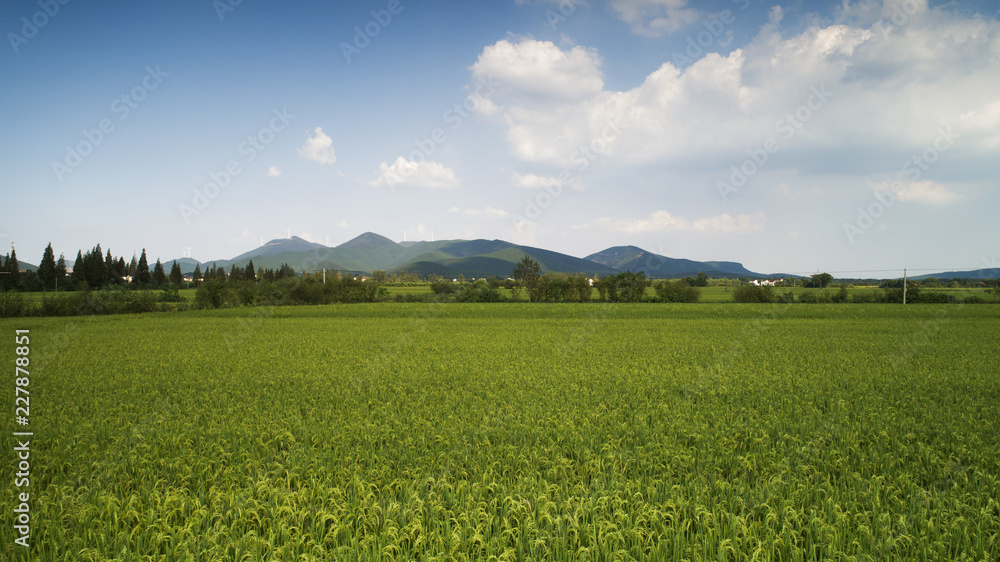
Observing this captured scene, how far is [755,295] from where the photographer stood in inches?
2758

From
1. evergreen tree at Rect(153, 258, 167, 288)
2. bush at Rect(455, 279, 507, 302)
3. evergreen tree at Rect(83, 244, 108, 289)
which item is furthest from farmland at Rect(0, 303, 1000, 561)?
evergreen tree at Rect(153, 258, 167, 288)

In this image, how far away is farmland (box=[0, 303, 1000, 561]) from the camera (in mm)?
4934

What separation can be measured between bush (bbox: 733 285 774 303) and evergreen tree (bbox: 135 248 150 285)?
143 m

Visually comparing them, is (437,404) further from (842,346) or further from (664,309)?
(664,309)

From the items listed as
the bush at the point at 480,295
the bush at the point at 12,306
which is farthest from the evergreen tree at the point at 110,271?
the bush at the point at 480,295

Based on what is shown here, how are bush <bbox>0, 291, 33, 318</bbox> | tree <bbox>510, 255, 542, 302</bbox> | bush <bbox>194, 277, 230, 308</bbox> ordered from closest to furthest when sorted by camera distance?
bush <bbox>0, 291, 33, 318</bbox>
bush <bbox>194, 277, 230, 308</bbox>
tree <bbox>510, 255, 542, 302</bbox>

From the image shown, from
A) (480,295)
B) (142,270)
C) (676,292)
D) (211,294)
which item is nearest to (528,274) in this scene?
(480,295)

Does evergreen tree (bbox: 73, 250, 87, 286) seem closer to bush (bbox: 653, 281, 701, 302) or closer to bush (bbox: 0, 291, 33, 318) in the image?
bush (bbox: 0, 291, 33, 318)

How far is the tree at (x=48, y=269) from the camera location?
81875mm

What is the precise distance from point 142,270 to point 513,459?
150 m

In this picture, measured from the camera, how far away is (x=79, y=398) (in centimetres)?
1181

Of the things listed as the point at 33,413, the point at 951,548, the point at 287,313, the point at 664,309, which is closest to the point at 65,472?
the point at 33,413

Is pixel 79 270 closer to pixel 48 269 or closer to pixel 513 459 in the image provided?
pixel 48 269

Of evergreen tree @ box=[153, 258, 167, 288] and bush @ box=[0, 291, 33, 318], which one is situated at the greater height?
evergreen tree @ box=[153, 258, 167, 288]
